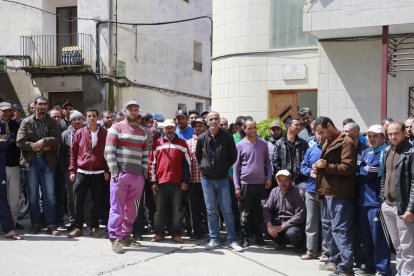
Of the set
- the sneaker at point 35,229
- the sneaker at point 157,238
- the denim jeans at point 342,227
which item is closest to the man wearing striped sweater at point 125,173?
the sneaker at point 157,238

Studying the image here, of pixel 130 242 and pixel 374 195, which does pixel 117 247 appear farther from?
pixel 374 195

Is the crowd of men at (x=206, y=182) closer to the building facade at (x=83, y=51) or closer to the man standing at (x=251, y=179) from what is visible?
the man standing at (x=251, y=179)

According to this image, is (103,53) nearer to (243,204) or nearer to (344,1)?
(344,1)

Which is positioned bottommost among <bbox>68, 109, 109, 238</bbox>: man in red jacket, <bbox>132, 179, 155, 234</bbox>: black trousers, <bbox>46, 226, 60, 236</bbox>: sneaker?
<bbox>46, 226, 60, 236</bbox>: sneaker

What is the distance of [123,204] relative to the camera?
7.67m

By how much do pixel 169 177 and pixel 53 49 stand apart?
1449 cm

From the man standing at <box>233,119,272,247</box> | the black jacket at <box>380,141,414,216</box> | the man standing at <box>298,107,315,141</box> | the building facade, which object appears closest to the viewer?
the black jacket at <box>380,141,414,216</box>

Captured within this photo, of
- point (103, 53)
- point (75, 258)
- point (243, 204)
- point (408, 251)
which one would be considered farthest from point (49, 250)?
point (103, 53)

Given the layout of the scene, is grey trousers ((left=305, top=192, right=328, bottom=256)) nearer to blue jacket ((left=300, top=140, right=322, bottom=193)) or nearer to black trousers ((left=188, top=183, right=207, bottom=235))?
blue jacket ((left=300, top=140, right=322, bottom=193))

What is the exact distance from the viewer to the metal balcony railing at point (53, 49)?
2044 cm

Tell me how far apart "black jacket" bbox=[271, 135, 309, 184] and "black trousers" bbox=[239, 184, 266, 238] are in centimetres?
50

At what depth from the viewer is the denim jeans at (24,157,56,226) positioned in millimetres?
8500

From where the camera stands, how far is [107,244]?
786 centimetres

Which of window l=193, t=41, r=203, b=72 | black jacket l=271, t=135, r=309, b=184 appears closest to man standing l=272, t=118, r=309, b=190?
black jacket l=271, t=135, r=309, b=184
